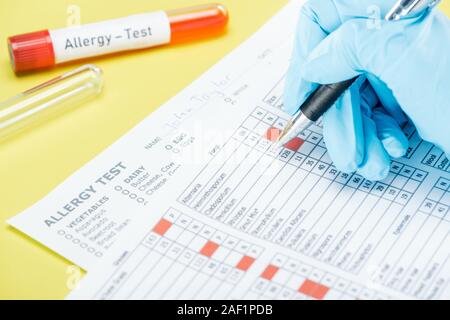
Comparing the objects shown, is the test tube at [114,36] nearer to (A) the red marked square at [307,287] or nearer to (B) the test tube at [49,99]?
(B) the test tube at [49,99]

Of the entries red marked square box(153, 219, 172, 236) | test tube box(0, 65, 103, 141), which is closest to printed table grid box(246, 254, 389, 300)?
red marked square box(153, 219, 172, 236)

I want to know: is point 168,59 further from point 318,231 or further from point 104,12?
point 318,231

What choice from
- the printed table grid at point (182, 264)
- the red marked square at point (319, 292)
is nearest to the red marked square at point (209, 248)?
the printed table grid at point (182, 264)

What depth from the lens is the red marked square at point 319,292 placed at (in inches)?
26.5

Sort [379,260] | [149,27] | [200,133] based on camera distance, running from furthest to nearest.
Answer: [149,27] → [200,133] → [379,260]

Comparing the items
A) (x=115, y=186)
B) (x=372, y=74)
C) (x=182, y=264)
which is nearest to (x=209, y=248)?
(x=182, y=264)

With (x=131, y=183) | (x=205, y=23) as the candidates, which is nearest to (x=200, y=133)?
(x=131, y=183)

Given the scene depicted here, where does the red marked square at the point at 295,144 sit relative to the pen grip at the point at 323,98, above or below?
below

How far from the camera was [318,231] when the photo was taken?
0.73 m

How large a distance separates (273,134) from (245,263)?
197 millimetres

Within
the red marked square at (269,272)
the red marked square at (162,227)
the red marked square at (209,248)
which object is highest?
the red marked square at (162,227)

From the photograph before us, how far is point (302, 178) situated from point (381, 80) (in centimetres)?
14

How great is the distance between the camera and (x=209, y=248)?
2.35 feet

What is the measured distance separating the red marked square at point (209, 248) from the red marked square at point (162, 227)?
0.15 ft
